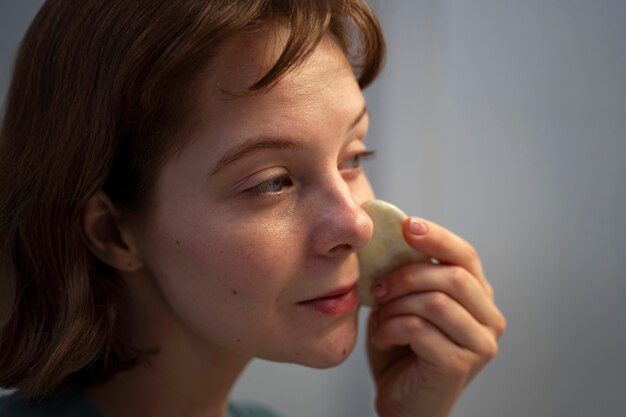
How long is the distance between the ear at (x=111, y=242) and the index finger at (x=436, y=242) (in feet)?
1.07

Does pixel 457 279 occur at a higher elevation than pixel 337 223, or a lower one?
lower

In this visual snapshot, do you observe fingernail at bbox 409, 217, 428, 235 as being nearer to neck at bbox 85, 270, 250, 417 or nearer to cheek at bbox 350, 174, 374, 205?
cheek at bbox 350, 174, 374, 205

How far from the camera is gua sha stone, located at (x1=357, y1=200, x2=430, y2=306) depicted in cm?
81

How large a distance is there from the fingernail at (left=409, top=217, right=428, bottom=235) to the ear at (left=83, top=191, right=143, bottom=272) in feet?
1.07

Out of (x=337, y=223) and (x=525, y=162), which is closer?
(x=337, y=223)

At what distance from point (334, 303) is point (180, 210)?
203 mm

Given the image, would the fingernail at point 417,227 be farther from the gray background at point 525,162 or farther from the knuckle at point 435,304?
the gray background at point 525,162

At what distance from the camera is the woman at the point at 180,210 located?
695mm

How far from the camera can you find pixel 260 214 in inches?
28.0

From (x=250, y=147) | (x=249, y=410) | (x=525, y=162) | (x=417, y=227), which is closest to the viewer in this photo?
(x=250, y=147)

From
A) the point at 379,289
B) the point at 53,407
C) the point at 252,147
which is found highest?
the point at 252,147

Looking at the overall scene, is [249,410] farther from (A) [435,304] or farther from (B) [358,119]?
(B) [358,119]

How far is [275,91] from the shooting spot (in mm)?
702

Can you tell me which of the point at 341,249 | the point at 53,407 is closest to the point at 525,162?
the point at 341,249
